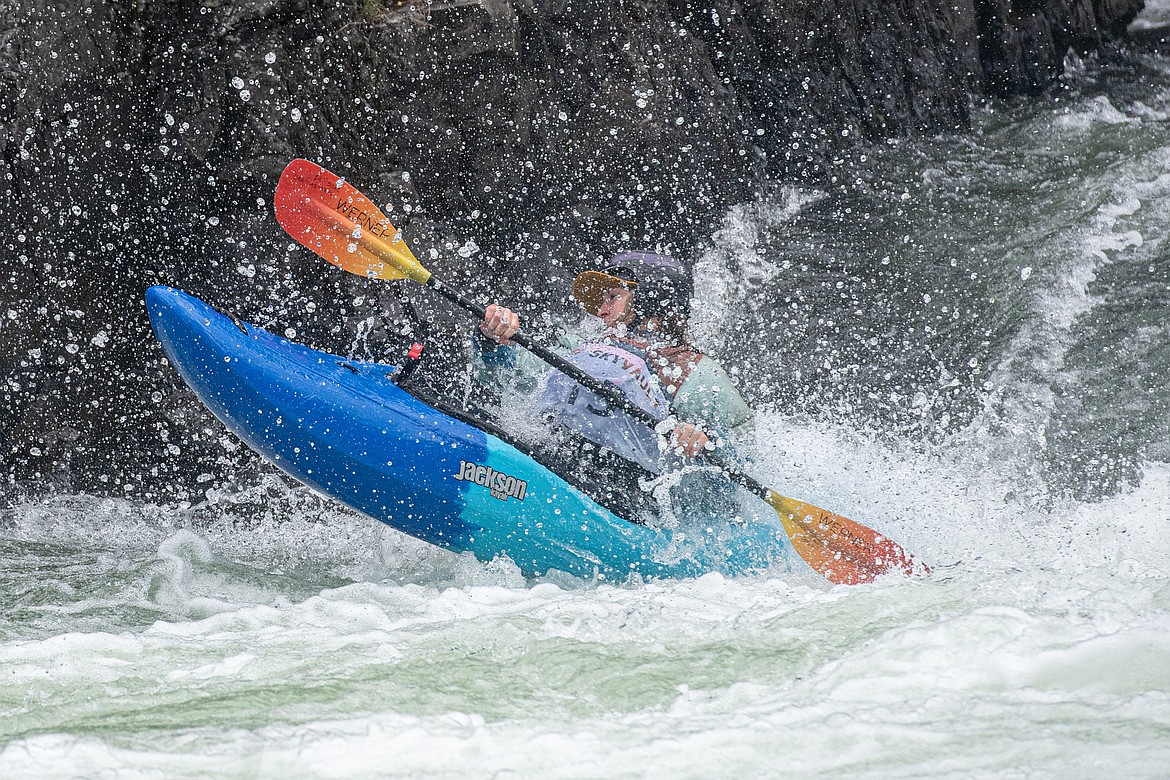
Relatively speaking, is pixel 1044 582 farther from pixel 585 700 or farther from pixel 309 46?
pixel 309 46

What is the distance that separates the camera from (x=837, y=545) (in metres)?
3.46

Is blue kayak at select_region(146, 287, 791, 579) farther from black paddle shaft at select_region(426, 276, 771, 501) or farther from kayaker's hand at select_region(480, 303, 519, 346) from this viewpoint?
kayaker's hand at select_region(480, 303, 519, 346)

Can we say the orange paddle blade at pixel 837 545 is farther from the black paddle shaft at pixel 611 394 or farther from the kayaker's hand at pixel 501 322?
the kayaker's hand at pixel 501 322

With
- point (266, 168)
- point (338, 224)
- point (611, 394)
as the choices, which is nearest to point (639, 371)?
point (611, 394)

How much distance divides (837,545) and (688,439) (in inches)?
24.9

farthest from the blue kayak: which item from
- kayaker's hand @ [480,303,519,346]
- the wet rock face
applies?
the wet rock face

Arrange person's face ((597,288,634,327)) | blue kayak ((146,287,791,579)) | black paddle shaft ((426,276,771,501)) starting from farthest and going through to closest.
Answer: person's face ((597,288,634,327)) < black paddle shaft ((426,276,771,501)) < blue kayak ((146,287,791,579))

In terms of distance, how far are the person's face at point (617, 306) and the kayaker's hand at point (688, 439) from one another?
567mm

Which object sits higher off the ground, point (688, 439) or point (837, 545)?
point (688, 439)

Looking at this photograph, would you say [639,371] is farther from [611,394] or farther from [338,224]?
[338,224]

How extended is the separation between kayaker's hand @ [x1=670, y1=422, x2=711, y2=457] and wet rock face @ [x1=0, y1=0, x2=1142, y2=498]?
1457 millimetres

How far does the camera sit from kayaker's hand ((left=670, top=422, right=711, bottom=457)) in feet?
11.6

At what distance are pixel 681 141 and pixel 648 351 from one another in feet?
6.78

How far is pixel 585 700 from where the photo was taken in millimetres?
2189
